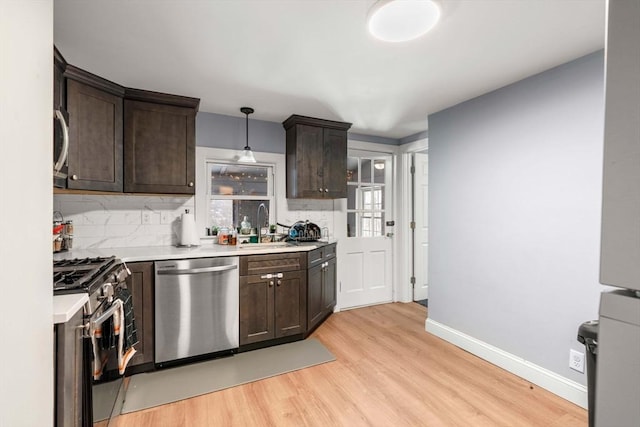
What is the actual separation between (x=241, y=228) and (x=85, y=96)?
1.77m

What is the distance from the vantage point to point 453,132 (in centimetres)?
303

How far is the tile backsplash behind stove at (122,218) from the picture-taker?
2.71 metres

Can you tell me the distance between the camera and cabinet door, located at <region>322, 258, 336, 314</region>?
346 cm

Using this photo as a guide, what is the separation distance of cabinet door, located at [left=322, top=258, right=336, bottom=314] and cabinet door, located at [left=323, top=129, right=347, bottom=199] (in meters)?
0.82

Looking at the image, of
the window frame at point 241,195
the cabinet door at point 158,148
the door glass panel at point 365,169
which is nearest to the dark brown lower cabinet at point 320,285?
the window frame at point 241,195

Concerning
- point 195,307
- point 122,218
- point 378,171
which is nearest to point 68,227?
point 122,218

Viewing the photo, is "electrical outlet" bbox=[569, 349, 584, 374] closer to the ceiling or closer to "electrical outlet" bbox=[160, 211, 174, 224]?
the ceiling

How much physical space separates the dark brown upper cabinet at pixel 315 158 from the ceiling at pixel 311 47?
57cm

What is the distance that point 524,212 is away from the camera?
243 centimetres

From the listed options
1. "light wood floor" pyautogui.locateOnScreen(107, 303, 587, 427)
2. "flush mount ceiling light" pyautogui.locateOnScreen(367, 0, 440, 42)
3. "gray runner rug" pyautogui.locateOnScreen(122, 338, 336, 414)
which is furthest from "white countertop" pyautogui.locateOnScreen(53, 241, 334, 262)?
"flush mount ceiling light" pyautogui.locateOnScreen(367, 0, 440, 42)

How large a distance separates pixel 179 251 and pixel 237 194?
100 centimetres
